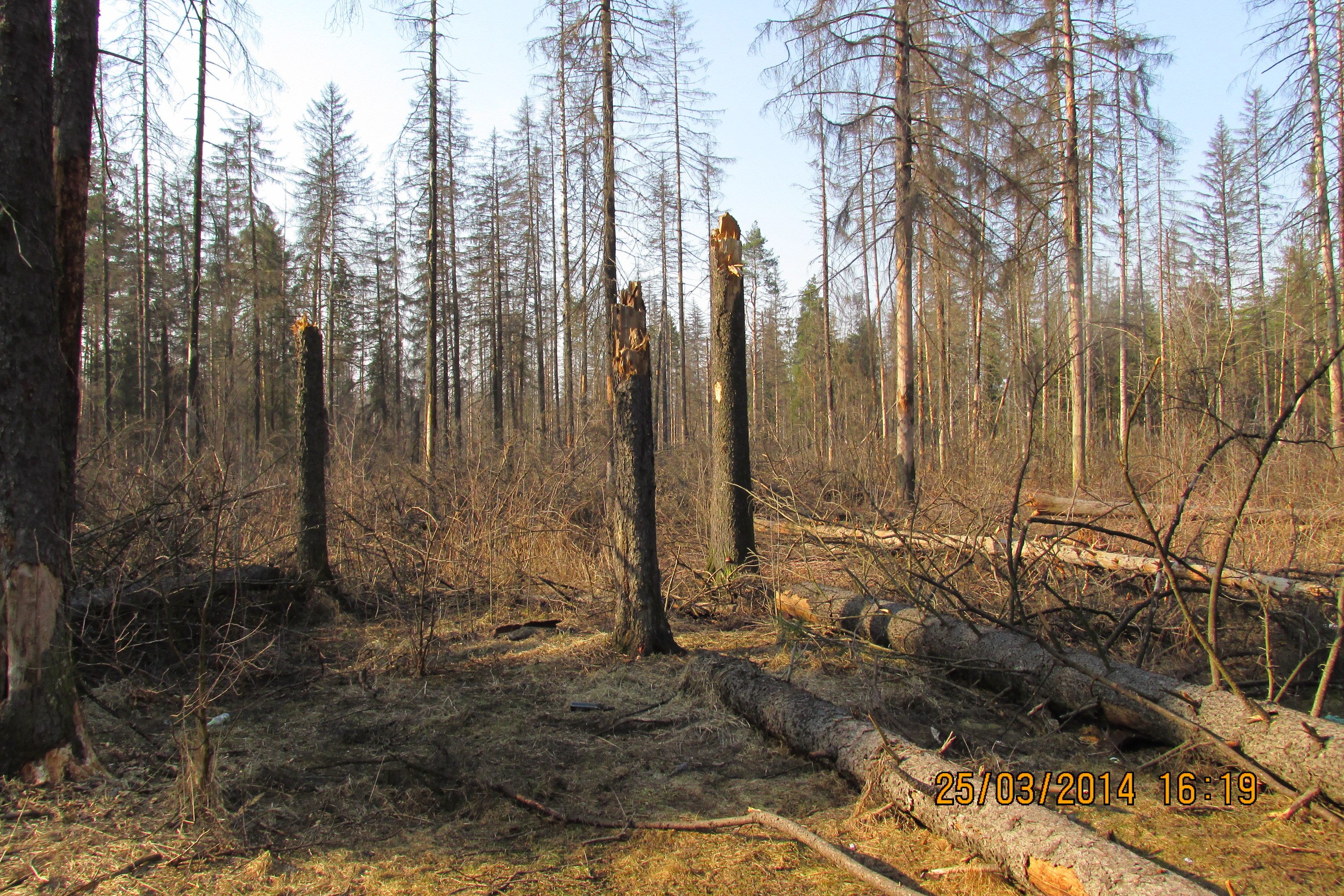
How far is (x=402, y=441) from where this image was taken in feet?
71.2

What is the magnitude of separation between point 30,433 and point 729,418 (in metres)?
5.84

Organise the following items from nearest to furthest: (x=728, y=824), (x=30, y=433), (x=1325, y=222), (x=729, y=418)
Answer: (x=728, y=824) < (x=30, y=433) < (x=729, y=418) < (x=1325, y=222)

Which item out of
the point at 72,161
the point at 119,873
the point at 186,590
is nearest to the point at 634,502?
the point at 186,590

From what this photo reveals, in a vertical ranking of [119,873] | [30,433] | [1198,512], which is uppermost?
[30,433]

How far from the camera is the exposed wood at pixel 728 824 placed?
9.70ft

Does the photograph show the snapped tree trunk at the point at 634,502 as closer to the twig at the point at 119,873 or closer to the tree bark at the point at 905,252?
the twig at the point at 119,873

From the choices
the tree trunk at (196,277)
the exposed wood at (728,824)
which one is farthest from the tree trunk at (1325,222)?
the tree trunk at (196,277)

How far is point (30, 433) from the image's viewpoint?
11.4 ft

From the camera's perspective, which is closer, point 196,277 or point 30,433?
point 30,433

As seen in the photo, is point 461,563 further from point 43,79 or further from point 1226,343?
point 1226,343

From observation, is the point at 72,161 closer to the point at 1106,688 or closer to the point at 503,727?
the point at 503,727

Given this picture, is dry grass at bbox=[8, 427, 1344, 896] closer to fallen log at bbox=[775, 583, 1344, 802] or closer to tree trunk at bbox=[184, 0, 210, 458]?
fallen log at bbox=[775, 583, 1344, 802]

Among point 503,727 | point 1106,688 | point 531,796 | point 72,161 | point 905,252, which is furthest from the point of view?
point 905,252

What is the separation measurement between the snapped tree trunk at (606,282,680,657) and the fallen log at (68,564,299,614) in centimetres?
270
